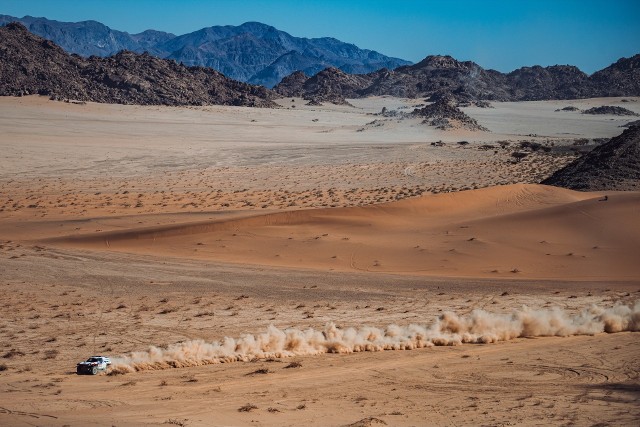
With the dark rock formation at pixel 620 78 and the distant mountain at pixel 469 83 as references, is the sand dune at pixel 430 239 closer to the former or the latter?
the distant mountain at pixel 469 83

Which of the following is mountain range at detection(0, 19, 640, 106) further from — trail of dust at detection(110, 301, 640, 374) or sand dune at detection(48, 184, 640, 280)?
trail of dust at detection(110, 301, 640, 374)

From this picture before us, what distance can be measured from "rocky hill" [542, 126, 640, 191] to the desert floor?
13.8 feet

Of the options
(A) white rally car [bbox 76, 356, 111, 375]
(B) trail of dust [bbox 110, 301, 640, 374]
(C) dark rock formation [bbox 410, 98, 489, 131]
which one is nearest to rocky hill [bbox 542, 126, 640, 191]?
(B) trail of dust [bbox 110, 301, 640, 374]

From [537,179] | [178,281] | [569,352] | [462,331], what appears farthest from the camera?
[537,179]

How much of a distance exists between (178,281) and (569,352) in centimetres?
847

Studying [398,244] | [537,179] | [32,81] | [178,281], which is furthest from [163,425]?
[32,81]

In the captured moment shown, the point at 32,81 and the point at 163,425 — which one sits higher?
the point at 32,81

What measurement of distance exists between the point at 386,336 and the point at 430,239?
895cm

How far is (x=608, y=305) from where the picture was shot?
46.1ft

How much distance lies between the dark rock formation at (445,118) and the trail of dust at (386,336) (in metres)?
61.9

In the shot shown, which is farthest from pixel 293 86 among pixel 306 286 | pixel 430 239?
pixel 306 286

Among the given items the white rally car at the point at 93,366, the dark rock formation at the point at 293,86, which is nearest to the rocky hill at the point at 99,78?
the dark rock formation at the point at 293,86

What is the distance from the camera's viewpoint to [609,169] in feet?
98.0

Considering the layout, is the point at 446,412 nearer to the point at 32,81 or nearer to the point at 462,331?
the point at 462,331
